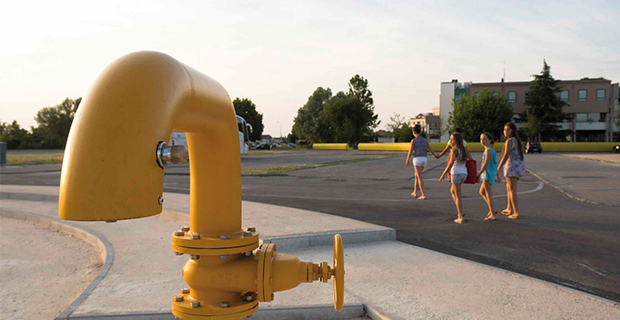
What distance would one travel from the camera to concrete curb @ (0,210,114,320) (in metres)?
3.69

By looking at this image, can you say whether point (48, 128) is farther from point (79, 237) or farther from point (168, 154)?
point (168, 154)

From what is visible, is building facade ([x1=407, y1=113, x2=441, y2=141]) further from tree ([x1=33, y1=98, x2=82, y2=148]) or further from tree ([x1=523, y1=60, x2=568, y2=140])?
tree ([x1=33, y1=98, x2=82, y2=148])

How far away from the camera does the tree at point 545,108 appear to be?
6222cm

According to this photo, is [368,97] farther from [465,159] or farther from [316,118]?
[465,159]

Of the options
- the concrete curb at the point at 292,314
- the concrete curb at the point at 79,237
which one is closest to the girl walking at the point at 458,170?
the concrete curb at the point at 292,314

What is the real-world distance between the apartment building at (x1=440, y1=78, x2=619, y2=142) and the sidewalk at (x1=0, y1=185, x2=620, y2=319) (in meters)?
67.2

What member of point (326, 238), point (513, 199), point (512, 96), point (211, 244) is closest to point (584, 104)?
point (512, 96)

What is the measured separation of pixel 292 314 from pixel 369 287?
2.69 ft

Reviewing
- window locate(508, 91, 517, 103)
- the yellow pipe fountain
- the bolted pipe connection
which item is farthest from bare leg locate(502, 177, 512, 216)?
window locate(508, 91, 517, 103)

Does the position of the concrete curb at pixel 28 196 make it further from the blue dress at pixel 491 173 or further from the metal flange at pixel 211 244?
the metal flange at pixel 211 244

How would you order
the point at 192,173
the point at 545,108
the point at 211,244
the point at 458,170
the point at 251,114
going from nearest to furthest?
the point at 211,244
the point at 192,173
the point at 458,170
the point at 545,108
the point at 251,114

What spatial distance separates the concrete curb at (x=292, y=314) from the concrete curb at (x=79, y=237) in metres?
0.38

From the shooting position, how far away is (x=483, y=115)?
60.5 metres

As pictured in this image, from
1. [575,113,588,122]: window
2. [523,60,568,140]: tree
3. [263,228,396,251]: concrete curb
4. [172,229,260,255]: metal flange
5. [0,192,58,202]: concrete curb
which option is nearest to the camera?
[172,229,260,255]: metal flange
